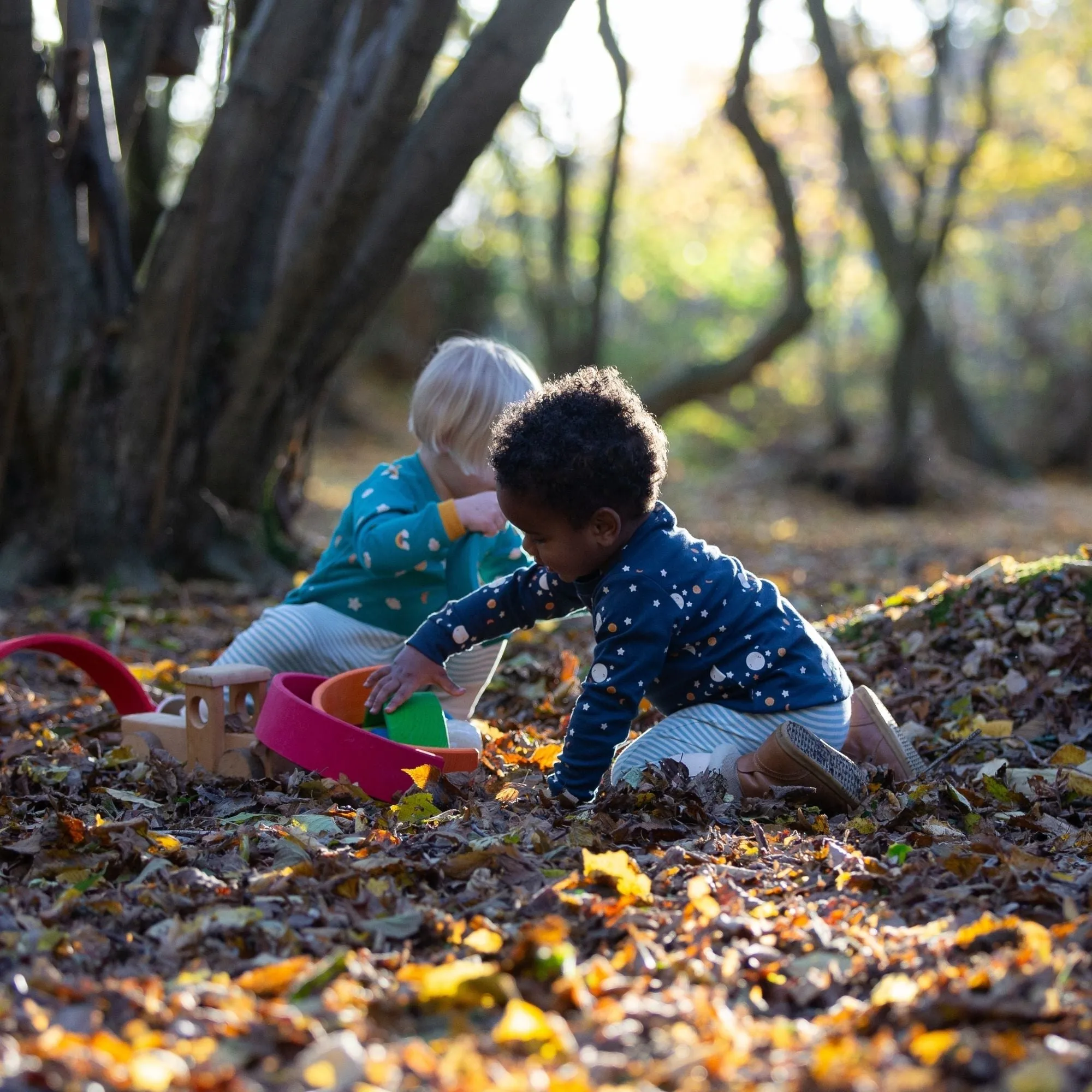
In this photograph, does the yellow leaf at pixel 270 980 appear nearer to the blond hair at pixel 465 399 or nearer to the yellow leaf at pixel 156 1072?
the yellow leaf at pixel 156 1072

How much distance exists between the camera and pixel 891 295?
524 inches

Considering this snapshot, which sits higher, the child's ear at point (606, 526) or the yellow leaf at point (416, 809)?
the child's ear at point (606, 526)

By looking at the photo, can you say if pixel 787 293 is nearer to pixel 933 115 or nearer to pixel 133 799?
pixel 933 115

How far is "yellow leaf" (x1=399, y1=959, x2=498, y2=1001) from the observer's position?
1.93m

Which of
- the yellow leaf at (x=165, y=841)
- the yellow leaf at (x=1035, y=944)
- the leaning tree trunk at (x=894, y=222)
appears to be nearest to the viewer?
the yellow leaf at (x=1035, y=944)

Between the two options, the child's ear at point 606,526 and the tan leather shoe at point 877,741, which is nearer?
the child's ear at point 606,526

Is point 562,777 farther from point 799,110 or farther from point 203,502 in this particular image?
point 799,110

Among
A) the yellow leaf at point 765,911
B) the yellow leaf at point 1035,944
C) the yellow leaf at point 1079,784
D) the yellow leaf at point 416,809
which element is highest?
the yellow leaf at point 1035,944

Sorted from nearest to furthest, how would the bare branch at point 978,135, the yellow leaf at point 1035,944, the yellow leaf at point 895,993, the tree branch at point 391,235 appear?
1. the yellow leaf at point 895,993
2. the yellow leaf at point 1035,944
3. the tree branch at point 391,235
4. the bare branch at point 978,135

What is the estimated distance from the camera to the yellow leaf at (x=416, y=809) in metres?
2.98

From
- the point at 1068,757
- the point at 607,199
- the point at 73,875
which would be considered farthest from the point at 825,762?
the point at 607,199

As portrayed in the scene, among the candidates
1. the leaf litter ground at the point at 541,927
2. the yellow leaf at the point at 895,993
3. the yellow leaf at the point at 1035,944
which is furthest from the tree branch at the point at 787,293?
the yellow leaf at the point at 895,993

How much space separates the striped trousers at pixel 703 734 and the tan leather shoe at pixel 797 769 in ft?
0.15

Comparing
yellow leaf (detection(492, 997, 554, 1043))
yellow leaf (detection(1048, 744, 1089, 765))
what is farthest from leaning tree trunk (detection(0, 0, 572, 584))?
yellow leaf (detection(492, 997, 554, 1043))
